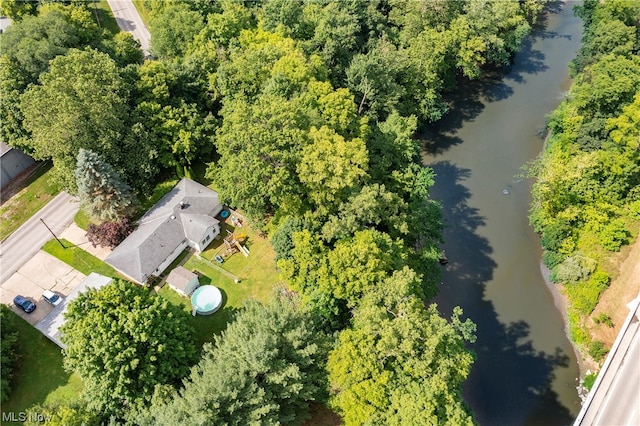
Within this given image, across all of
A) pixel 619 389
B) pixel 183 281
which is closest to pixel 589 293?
pixel 619 389

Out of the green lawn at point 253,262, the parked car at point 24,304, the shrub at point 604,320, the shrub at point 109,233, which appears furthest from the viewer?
the shrub at point 109,233

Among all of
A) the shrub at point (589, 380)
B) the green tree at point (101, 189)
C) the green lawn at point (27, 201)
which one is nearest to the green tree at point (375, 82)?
the green tree at point (101, 189)

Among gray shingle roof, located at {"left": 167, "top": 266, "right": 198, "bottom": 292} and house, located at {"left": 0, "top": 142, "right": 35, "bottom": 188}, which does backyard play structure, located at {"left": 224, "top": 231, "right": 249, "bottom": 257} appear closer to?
gray shingle roof, located at {"left": 167, "top": 266, "right": 198, "bottom": 292}

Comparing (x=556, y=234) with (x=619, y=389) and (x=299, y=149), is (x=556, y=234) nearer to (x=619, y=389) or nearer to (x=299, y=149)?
(x=619, y=389)

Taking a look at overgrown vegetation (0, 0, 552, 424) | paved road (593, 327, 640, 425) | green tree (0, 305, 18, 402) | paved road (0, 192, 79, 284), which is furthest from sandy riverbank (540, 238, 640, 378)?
paved road (0, 192, 79, 284)

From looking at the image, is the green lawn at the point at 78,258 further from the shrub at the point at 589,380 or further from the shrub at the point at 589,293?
the shrub at the point at 589,293

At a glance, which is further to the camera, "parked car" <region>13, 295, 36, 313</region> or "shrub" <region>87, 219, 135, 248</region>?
"shrub" <region>87, 219, 135, 248</region>
